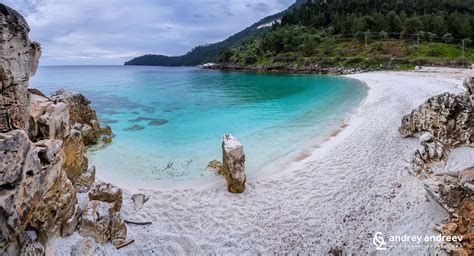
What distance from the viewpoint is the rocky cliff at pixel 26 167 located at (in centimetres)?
502

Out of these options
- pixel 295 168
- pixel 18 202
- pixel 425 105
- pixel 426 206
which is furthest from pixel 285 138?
pixel 18 202

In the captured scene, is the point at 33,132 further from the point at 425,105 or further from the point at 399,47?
the point at 399,47

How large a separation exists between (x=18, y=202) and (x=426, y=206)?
31.9ft

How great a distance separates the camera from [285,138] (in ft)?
60.0

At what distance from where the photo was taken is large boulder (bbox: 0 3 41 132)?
5480mm

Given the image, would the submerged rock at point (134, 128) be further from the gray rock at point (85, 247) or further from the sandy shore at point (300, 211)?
the gray rock at point (85, 247)

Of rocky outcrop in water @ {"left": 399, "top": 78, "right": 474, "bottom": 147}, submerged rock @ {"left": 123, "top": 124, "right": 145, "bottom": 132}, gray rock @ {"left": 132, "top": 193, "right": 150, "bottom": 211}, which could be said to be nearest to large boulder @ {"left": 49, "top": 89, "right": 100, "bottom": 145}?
submerged rock @ {"left": 123, "top": 124, "right": 145, "bottom": 132}

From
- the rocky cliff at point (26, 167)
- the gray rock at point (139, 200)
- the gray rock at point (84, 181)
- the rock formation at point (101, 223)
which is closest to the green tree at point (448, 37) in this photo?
the gray rock at point (139, 200)

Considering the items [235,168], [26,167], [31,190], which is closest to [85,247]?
[31,190]

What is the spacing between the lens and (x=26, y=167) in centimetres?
538

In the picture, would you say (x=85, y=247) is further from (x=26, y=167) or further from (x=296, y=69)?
(x=296, y=69)

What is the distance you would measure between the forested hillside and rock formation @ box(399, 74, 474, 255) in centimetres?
5525

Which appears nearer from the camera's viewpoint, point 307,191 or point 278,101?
point 307,191

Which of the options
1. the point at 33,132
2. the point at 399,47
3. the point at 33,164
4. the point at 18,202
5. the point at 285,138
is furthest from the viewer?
the point at 399,47
